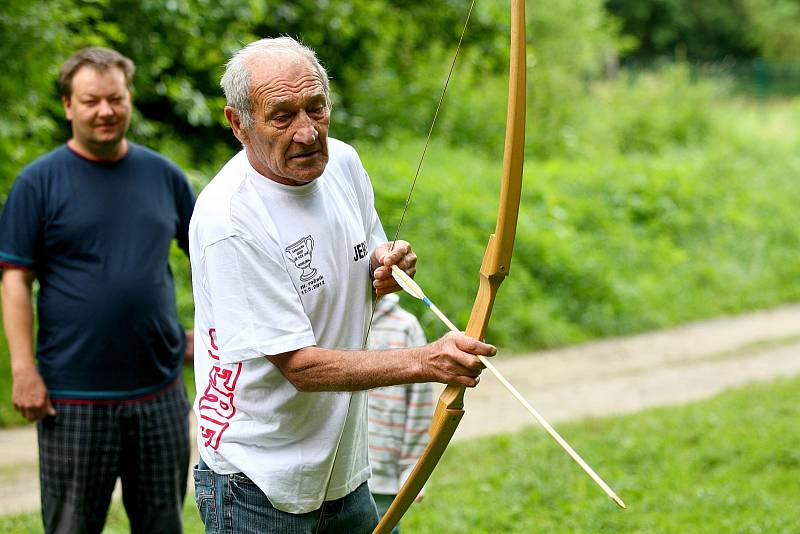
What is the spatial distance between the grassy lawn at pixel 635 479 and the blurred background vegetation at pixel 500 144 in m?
2.14

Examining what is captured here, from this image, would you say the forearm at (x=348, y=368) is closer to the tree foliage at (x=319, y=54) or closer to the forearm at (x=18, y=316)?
the forearm at (x=18, y=316)

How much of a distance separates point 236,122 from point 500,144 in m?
10.3

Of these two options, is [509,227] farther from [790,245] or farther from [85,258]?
[790,245]

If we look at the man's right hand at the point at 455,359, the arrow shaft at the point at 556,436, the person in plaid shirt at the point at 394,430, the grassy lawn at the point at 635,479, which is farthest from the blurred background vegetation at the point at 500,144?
Answer: the arrow shaft at the point at 556,436

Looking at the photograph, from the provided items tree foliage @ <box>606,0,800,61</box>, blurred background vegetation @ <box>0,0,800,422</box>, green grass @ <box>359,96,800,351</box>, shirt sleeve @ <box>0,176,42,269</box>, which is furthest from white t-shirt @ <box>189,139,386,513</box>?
tree foliage @ <box>606,0,800,61</box>

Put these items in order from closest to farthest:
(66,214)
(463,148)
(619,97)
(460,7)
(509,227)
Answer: (509,227) → (66,214) → (460,7) → (463,148) → (619,97)

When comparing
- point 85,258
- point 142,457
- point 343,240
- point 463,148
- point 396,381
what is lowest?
point 463,148

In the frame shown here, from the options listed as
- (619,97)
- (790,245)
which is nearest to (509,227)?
(790,245)

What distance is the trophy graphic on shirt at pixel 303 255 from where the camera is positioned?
247 cm

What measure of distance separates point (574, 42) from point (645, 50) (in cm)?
2316

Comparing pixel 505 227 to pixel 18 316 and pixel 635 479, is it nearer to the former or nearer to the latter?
pixel 18 316

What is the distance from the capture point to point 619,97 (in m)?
15.4

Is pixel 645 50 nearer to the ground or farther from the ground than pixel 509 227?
nearer to the ground

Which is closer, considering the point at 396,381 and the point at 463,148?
the point at 396,381
